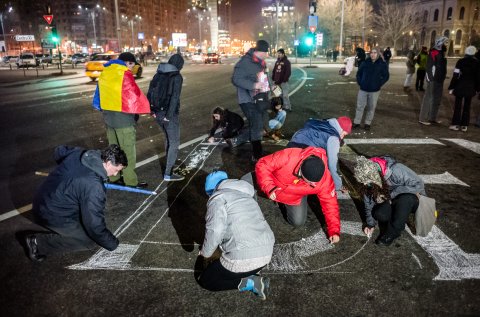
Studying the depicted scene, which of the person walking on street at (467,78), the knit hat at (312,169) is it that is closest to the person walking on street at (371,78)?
the person walking on street at (467,78)

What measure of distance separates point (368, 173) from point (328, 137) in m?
0.74

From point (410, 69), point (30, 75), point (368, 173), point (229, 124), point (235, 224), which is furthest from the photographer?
point (30, 75)

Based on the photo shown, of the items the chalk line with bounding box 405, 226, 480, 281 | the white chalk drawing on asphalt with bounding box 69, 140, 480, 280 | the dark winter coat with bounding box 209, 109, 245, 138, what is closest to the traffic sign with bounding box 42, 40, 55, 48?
the dark winter coat with bounding box 209, 109, 245, 138

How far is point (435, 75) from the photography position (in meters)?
8.98

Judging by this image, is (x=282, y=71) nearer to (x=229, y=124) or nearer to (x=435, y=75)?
(x=435, y=75)

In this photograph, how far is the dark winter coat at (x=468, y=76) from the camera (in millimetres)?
8562

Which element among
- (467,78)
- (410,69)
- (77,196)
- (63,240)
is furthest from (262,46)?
(410,69)

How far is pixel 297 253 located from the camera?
12.5 feet

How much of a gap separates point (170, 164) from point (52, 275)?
268 centimetres

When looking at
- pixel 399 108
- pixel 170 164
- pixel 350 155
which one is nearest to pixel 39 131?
pixel 170 164

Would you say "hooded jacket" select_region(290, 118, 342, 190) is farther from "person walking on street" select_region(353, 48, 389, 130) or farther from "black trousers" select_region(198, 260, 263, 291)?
"person walking on street" select_region(353, 48, 389, 130)

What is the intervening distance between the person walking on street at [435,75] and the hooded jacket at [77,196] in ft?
28.2

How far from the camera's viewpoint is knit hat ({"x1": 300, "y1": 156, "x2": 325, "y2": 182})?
3418 mm

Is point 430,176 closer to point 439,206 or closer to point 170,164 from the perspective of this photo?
point 439,206
